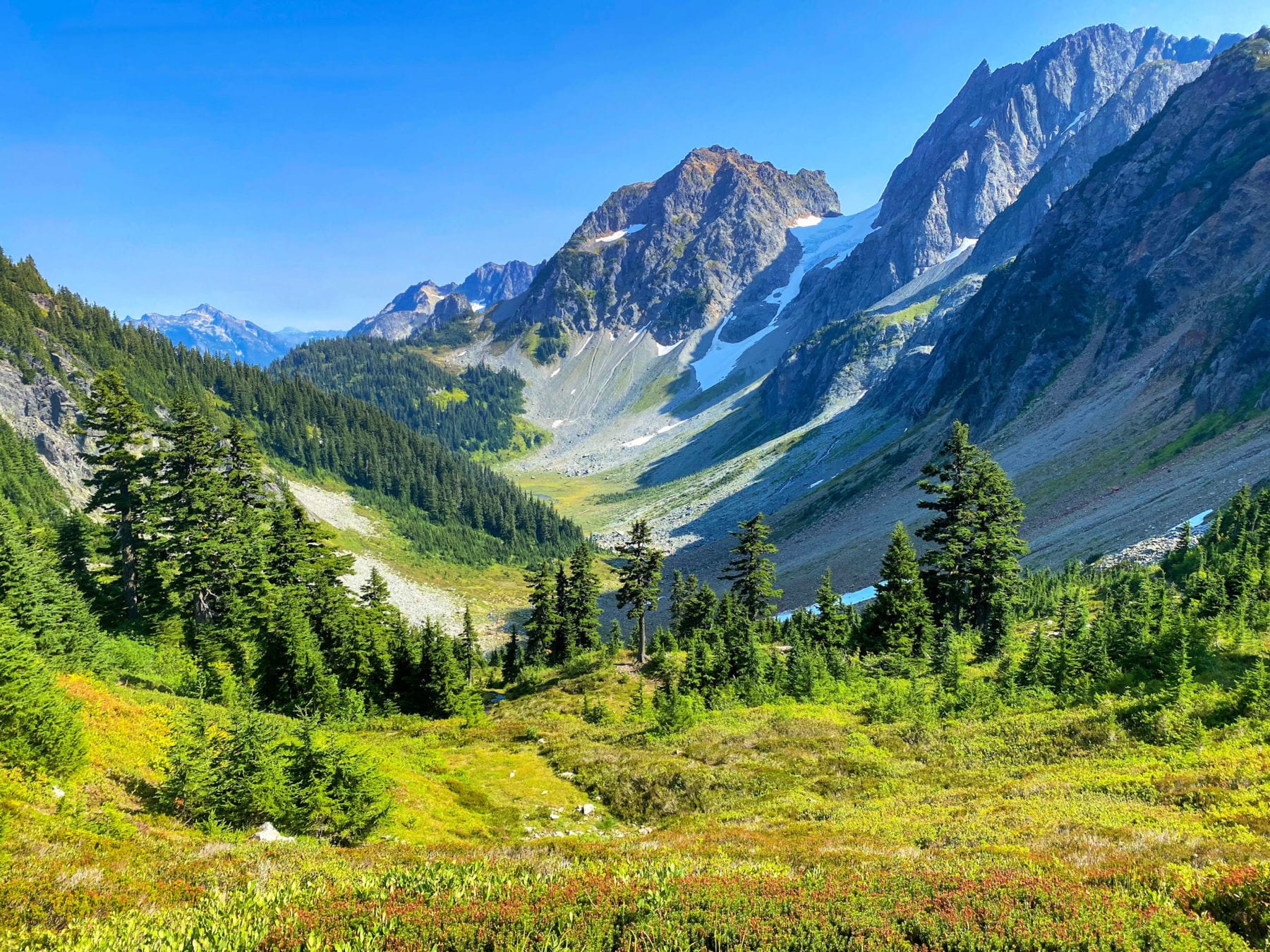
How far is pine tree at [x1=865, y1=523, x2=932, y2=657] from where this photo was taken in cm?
3550

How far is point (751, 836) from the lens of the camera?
1369cm

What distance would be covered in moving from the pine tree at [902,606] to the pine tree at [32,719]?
34.9 meters

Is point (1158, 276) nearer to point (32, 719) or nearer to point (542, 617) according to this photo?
point (542, 617)

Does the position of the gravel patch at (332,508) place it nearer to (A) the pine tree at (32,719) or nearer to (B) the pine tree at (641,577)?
(B) the pine tree at (641,577)

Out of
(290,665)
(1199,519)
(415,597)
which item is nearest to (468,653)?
(290,665)

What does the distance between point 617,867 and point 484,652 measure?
7858 cm

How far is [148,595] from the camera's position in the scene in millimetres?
35438

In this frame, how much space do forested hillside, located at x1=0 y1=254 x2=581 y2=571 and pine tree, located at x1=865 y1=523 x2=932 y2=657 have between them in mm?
92815

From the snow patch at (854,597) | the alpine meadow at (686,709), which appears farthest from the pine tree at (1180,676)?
the snow patch at (854,597)

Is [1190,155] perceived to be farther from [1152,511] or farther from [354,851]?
[354,851]

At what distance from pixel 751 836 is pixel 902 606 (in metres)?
26.0

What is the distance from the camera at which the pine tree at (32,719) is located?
40.6 feet

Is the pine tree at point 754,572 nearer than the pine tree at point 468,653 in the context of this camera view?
Yes

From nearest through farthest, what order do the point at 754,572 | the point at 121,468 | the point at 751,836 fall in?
the point at 751,836 → the point at 121,468 → the point at 754,572
